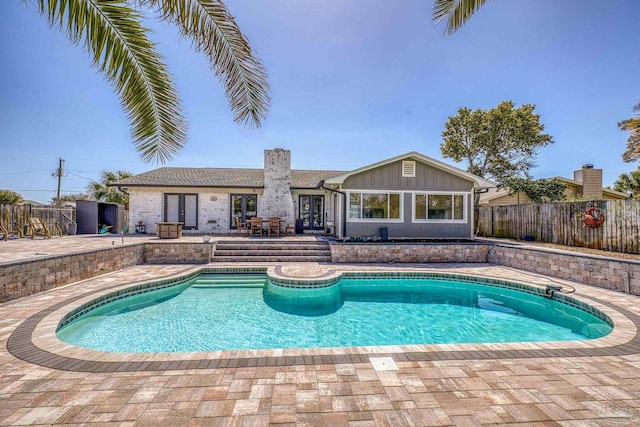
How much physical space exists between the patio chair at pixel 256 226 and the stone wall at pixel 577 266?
9.61m

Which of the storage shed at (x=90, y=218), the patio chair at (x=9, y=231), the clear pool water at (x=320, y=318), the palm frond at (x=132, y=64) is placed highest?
the palm frond at (x=132, y=64)

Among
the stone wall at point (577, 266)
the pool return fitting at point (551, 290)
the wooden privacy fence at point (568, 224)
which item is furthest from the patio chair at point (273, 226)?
the wooden privacy fence at point (568, 224)

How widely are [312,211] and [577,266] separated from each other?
36.8 feet

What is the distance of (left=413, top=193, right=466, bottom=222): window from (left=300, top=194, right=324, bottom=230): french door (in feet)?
18.1

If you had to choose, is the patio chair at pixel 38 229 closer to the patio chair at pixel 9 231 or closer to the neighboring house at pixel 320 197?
the patio chair at pixel 9 231

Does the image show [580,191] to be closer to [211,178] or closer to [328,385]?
[211,178]

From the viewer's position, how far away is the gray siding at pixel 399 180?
40.3ft

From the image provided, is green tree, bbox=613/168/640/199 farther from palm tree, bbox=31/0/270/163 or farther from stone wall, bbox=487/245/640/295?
palm tree, bbox=31/0/270/163

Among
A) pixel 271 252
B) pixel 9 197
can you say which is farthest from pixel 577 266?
pixel 9 197

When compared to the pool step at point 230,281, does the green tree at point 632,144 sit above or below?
above

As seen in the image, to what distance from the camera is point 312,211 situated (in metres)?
16.2

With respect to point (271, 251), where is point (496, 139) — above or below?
above

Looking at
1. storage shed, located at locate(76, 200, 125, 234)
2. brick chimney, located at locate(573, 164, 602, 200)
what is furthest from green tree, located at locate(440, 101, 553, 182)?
storage shed, located at locate(76, 200, 125, 234)

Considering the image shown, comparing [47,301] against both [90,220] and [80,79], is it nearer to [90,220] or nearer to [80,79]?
[80,79]
